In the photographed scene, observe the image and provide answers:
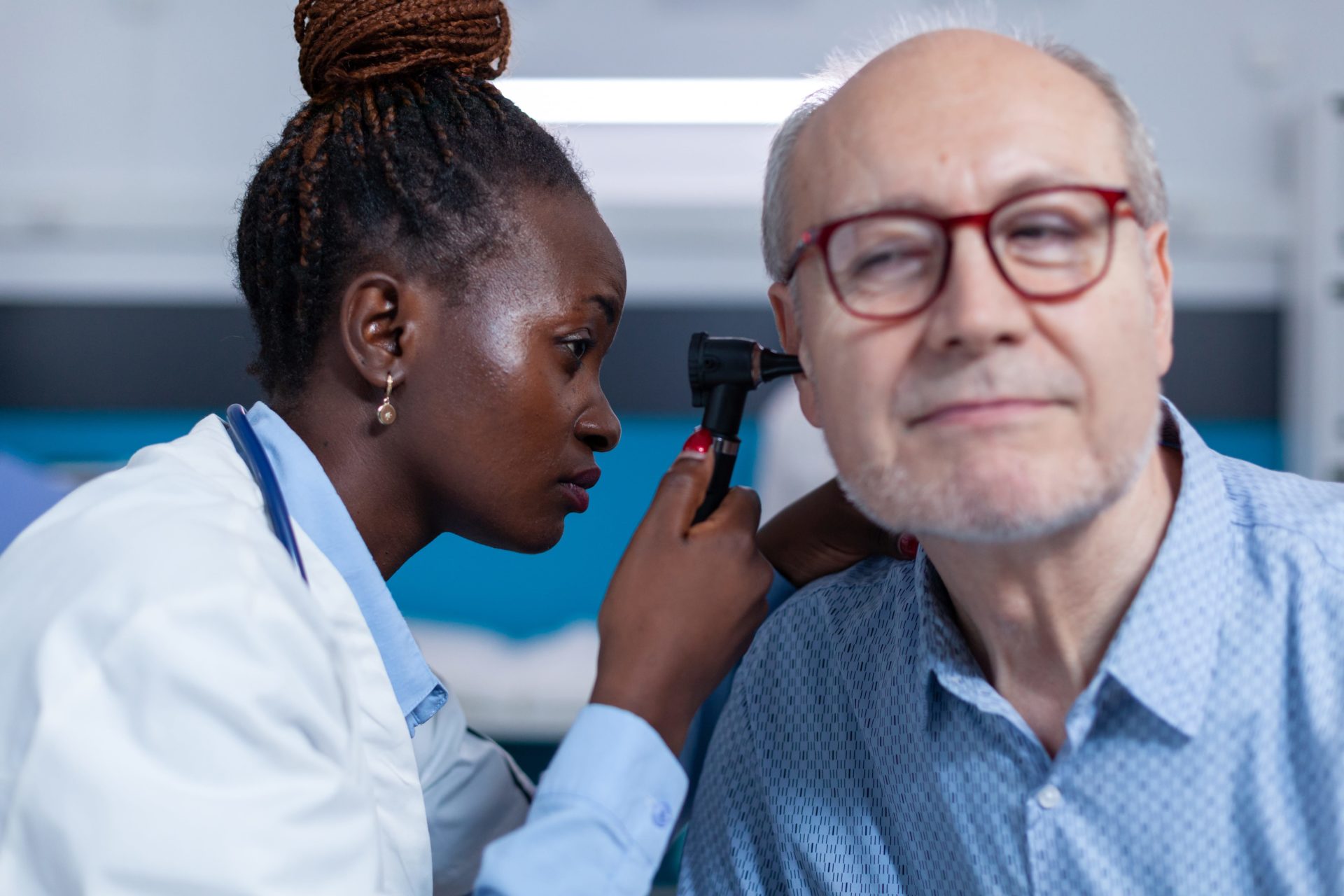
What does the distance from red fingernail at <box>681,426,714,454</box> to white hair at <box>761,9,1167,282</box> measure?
185 mm

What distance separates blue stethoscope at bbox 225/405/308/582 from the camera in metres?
1.11

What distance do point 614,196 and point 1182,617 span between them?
2.58 m

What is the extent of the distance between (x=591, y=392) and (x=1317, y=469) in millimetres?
2596

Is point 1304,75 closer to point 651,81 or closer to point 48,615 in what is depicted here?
point 651,81

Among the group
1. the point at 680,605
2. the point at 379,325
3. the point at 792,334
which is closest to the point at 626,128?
the point at 379,325

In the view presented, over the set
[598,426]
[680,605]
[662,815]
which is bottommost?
[662,815]

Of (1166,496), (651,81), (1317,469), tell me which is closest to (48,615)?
(1166,496)

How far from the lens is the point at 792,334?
119cm

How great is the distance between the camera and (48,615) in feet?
3.08

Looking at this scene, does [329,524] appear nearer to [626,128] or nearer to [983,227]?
[983,227]

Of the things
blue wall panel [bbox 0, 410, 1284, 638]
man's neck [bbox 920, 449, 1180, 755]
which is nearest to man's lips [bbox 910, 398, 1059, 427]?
man's neck [bbox 920, 449, 1180, 755]

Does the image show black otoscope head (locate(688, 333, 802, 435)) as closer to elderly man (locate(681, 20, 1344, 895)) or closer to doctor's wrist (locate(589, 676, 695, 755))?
elderly man (locate(681, 20, 1344, 895))

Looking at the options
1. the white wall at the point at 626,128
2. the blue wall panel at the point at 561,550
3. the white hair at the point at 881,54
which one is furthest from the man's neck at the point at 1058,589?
the white wall at the point at 626,128

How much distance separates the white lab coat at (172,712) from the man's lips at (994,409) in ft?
1.87
